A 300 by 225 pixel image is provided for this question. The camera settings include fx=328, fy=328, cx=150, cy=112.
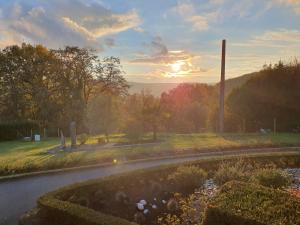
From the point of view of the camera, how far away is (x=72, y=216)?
624 cm

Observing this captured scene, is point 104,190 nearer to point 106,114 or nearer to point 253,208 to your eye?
point 253,208

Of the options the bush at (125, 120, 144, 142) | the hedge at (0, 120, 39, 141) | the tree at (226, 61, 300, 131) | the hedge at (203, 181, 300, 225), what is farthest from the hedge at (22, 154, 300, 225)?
the hedge at (0, 120, 39, 141)

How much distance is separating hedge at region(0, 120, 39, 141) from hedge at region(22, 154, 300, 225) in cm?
1986

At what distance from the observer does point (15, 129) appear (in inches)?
1057

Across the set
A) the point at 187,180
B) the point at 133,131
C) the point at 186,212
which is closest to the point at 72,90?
the point at 133,131

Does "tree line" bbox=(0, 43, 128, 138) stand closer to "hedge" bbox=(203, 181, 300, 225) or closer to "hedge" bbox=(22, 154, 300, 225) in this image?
"hedge" bbox=(22, 154, 300, 225)

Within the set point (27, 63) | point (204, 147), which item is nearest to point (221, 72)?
point (204, 147)

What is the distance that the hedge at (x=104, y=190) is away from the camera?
239 inches

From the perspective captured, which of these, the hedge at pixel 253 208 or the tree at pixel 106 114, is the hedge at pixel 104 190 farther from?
the tree at pixel 106 114

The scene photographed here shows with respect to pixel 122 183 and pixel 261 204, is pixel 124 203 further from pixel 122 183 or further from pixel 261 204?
pixel 261 204

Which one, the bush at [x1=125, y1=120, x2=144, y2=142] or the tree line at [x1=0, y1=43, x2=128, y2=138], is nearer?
the bush at [x1=125, y1=120, x2=144, y2=142]

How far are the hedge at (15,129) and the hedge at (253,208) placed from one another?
78.2ft

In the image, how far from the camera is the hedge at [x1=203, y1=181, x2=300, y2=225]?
5059 mm

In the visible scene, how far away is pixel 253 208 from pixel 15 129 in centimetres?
2493
